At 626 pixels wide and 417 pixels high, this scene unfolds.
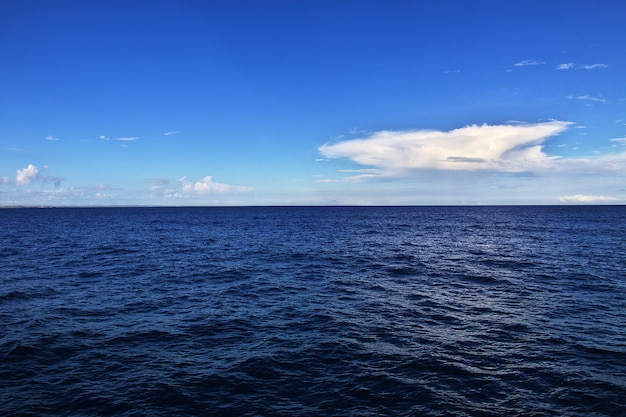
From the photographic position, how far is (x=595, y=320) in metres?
23.5

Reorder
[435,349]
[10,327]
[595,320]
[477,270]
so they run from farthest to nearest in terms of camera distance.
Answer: [477,270] < [595,320] < [10,327] < [435,349]

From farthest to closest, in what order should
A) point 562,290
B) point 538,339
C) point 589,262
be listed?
1. point 589,262
2. point 562,290
3. point 538,339

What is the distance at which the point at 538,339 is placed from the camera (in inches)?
813

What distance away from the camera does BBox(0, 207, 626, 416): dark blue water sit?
14.4 metres

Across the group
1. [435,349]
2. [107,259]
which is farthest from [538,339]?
[107,259]

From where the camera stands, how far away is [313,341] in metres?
20.5

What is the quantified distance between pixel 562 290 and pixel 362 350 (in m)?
22.7

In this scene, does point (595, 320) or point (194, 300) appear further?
point (194, 300)

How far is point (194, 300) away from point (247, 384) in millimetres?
14921

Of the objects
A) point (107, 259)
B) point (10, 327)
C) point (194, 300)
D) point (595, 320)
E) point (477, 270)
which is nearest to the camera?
point (10, 327)

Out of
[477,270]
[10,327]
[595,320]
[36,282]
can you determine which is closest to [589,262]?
[477,270]

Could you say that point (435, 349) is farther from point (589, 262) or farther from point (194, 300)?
point (589, 262)

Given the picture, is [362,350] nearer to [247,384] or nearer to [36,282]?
[247,384]

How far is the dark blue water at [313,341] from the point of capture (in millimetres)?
14414
